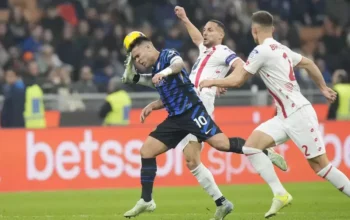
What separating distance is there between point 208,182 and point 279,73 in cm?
160

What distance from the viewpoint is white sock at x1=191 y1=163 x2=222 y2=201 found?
12328 millimetres

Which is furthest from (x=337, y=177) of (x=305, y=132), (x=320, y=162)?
(x=305, y=132)

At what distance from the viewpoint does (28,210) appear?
47.8 feet

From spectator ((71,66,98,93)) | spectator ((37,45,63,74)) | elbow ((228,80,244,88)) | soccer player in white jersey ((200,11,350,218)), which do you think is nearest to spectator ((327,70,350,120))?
spectator ((71,66,98,93))

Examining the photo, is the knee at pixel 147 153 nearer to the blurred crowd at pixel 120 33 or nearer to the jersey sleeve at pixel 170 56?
the jersey sleeve at pixel 170 56

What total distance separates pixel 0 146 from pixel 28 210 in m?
4.47

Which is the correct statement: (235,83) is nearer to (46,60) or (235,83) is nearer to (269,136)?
(269,136)

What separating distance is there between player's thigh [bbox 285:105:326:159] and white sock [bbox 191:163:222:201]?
115cm

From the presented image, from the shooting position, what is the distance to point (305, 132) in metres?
11.9

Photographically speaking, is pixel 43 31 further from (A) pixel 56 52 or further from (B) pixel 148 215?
(B) pixel 148 215

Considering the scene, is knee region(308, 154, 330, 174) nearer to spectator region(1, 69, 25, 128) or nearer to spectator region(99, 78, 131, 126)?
spectator region(99, 78, 131, 126)

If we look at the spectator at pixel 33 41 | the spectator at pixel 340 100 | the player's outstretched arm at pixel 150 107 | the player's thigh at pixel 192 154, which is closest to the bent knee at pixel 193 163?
the player's thigh at pixel 192 154

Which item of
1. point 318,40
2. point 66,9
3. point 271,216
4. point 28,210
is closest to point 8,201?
point 28,210

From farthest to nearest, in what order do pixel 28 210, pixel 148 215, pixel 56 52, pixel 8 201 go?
pixel 56 52
pixel 8 201
pixel 28 210
pixel 148 215
